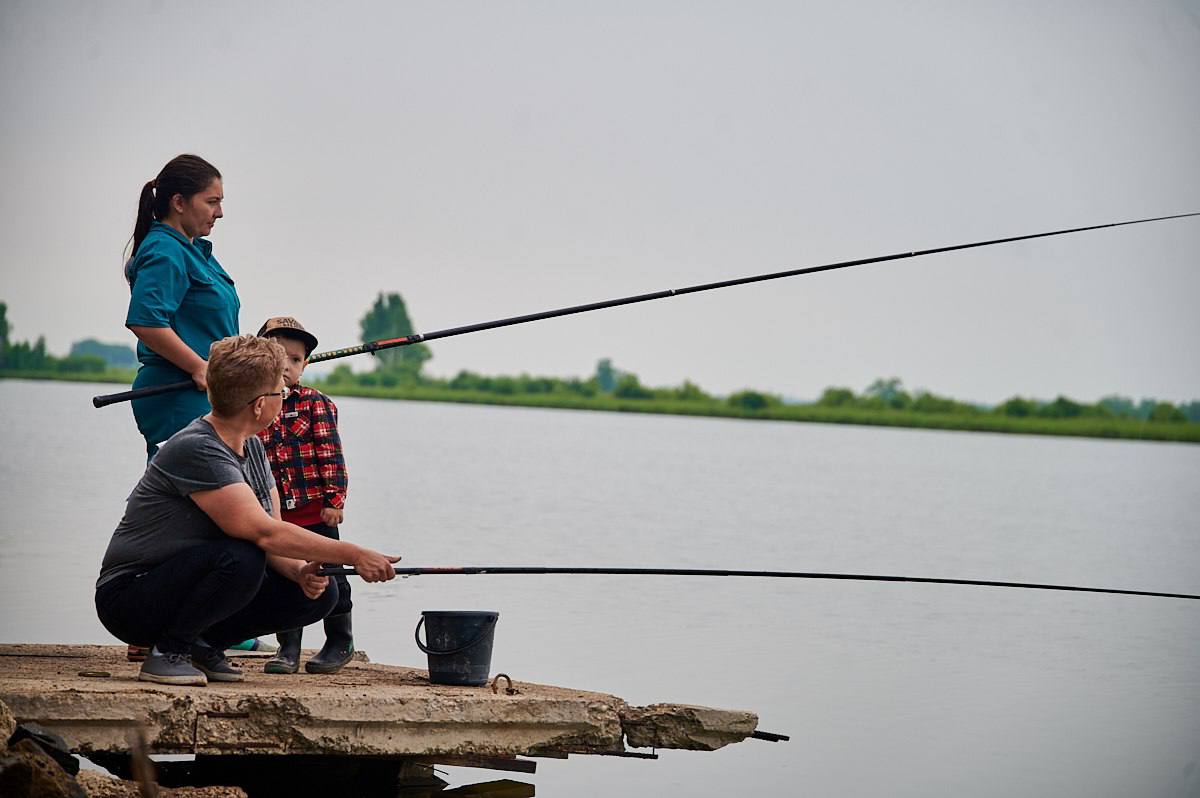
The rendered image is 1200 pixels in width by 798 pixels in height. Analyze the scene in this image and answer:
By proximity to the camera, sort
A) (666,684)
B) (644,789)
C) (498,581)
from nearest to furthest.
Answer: (644,789), (666,684), (498,581)

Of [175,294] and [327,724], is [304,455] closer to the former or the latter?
[175,294]

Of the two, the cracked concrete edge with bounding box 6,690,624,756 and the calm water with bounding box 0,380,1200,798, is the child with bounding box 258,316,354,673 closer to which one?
the cracked concrete edge with bounding box 6,690,624,756

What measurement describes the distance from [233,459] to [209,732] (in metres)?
0.66

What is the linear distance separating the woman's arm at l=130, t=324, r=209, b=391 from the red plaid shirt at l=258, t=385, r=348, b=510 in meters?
0.37

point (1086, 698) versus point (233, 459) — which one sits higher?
point (233, 459)

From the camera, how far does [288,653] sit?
4.55m

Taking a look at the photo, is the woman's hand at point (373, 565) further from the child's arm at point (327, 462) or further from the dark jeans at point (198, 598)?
the child's arm at point (327, 462)

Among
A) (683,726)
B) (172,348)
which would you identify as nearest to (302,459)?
(172,348)

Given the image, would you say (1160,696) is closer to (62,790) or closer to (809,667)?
(809,667)

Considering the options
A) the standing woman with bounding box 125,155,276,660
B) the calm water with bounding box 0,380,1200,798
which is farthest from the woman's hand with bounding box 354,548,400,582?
the calm water with bounding box 0,380,1200,798

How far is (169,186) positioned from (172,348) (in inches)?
18.8

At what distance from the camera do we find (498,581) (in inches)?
432

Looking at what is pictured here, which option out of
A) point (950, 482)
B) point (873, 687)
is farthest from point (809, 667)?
point (950, 482)

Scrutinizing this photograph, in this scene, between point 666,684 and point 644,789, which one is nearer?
point 644,789
